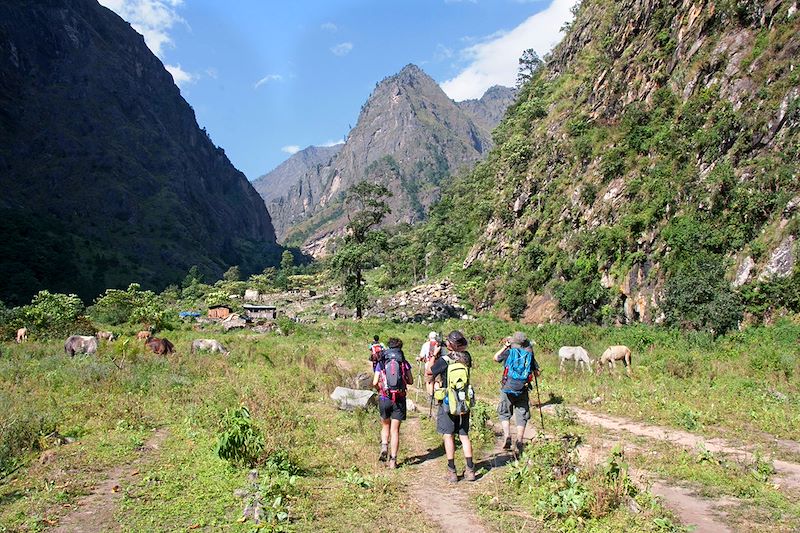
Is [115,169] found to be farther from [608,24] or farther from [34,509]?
[34,509]

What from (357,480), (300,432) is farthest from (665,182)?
(357,480)

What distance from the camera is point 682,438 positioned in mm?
8984

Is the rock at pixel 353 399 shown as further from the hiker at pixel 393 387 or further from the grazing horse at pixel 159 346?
the grazing horse at pixel 159 346

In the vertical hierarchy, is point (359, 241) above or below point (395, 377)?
above

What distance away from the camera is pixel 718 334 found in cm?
1742

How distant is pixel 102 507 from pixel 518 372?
6.01 meters

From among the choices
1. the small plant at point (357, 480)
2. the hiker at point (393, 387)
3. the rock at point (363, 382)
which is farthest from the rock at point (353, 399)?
the small plant at point (357, 480)

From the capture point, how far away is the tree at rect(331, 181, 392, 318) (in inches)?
1431

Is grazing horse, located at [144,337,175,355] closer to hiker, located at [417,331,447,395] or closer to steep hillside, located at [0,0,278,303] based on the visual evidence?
hiker, located at [417,331,447,395]

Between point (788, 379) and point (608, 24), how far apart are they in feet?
127

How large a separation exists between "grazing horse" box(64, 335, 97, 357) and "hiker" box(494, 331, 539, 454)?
51.2 feet

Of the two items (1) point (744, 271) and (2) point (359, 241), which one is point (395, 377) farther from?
(2) point (359, 241)

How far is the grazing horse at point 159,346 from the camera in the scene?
1873 cm

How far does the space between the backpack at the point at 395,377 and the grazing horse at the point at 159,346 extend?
46.0 feet
